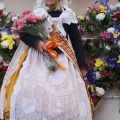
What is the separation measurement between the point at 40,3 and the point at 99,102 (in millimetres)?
1152

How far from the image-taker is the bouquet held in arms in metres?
2.22

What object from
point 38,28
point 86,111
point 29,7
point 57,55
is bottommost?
point 86,111

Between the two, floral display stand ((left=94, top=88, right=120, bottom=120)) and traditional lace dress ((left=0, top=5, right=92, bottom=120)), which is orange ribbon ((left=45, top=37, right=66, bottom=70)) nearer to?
traditional lace dress ((left=0, top=5, right=92, bottom=120))

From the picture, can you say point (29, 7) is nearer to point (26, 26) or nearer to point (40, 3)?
point (40, 3)

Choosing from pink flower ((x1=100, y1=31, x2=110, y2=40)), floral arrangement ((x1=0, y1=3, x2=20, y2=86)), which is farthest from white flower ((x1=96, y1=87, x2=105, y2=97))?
floral arrangement ((x1=0, y1=3, x2=20, y2=86))

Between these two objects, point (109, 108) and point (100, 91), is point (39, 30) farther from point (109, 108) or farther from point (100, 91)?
point (109, 108)

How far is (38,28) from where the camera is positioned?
2.24 m

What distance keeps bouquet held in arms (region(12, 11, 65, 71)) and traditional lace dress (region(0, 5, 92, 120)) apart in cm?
5

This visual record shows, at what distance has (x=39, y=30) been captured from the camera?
7.39ft

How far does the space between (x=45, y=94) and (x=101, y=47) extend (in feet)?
3.86

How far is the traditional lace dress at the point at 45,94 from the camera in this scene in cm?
206

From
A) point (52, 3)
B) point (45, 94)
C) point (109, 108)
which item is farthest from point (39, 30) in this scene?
point (109, 108)

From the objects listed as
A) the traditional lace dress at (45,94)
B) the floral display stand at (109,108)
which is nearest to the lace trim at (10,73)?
the traditional lace dress at (45,94)

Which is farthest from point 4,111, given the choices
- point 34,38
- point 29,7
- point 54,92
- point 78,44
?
point 29,7
